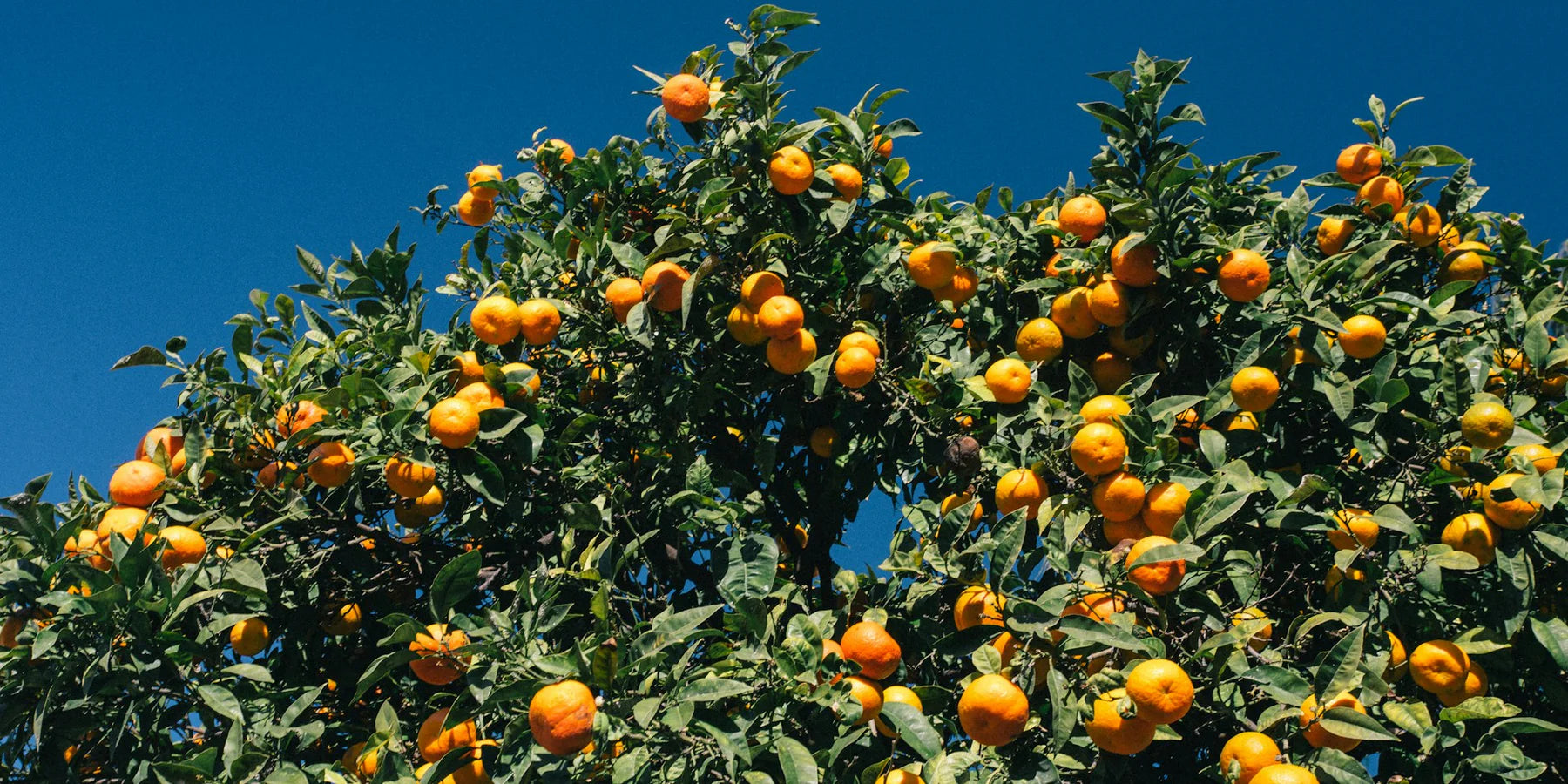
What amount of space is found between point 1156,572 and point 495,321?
6.71 feet

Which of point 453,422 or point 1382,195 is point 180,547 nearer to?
point 453,422

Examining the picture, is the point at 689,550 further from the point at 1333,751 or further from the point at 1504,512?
the point at 1504,512

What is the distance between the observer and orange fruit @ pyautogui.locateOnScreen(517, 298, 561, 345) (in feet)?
11.7

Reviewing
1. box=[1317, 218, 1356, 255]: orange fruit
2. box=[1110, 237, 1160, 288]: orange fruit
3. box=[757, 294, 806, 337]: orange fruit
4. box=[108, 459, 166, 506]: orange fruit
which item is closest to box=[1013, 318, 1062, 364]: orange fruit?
box=[1110, 237, 1160, 288]: orange fruit

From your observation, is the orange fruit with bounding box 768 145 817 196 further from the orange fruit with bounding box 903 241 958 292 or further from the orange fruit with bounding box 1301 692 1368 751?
the orange fruit with bounding box 1301 692 1368 751

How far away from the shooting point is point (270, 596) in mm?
3404

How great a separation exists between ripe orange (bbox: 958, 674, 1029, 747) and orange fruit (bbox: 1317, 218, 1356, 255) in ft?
6.24

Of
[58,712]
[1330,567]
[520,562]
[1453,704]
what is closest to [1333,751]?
[1453,704]

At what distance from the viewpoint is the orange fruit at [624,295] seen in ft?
11.7

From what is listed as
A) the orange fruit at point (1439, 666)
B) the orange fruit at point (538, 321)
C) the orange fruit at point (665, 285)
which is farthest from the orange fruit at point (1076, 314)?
the orange fruit at point (538, 321)

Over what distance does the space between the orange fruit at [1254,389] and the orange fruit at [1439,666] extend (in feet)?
2.35

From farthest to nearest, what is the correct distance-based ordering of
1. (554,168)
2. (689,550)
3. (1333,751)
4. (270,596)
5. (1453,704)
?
(554,168), (689,550), (270,596), (1453,704), (1333,751)

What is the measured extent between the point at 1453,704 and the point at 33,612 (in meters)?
3.56

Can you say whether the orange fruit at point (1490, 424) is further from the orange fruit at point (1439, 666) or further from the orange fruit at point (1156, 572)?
the orange fruit at point (1156, 572)
